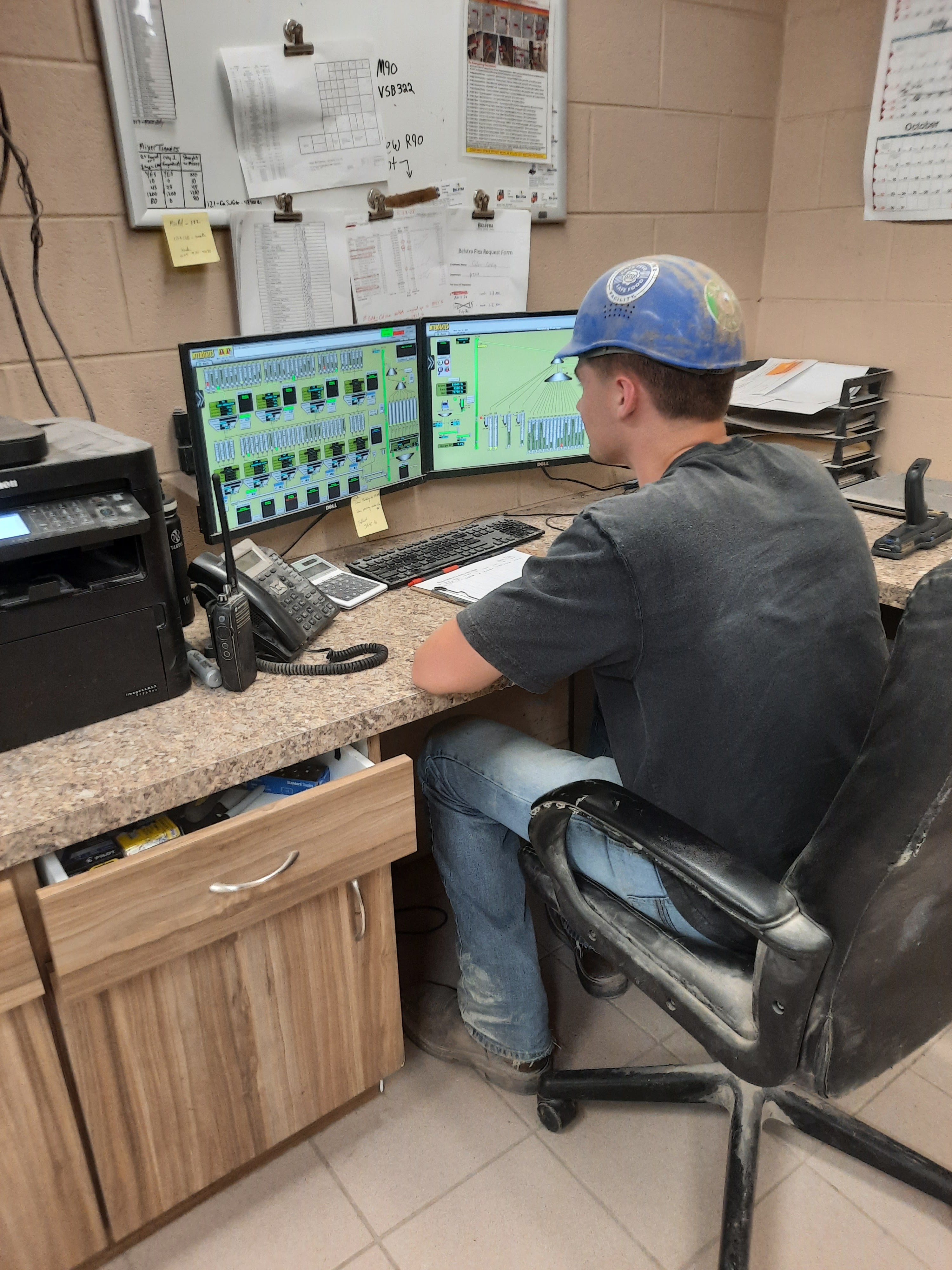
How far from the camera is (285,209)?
5.31 feet

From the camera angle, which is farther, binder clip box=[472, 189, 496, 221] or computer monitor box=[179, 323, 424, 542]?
Result: binder clip box=[472, 189, 496, 221]

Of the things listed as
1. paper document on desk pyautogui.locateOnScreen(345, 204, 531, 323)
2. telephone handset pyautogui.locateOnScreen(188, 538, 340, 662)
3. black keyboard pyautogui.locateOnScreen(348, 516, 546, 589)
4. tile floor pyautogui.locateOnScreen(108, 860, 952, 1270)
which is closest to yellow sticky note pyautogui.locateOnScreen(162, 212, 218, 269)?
paper document on desk pyautogui.locateOnScreen(345, 204, 531, 323)

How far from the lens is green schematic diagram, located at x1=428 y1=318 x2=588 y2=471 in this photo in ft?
5.97

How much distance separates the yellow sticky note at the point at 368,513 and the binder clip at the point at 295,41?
759 mm

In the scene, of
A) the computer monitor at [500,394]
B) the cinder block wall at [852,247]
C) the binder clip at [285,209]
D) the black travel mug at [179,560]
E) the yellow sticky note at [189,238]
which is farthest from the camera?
the cinder block wall at [852,247]

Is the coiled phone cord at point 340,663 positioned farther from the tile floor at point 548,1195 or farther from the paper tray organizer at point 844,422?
the paper tray organizer at point 844,422

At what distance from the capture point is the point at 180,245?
4.99ft

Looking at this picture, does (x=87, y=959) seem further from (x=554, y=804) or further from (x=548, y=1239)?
(x=548, y=1239)

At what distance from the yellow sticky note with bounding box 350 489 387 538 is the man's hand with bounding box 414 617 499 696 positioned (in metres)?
0.60

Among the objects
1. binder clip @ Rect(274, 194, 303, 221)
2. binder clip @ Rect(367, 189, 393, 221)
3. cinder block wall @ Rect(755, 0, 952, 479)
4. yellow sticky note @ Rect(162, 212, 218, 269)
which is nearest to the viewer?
yellow sticky note @ Rect(162, 212, 218, 269)

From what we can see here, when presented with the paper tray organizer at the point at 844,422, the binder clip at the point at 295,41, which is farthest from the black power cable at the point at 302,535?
the paper tray organizer at the point at 844,422

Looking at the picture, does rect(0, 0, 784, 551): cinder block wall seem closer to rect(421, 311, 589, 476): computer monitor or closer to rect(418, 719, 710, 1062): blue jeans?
rect(421, 311, 589, 476): computer monitor

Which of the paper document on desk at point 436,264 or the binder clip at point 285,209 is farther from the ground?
the binder clip at point 285,209

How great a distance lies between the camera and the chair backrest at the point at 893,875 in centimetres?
80
